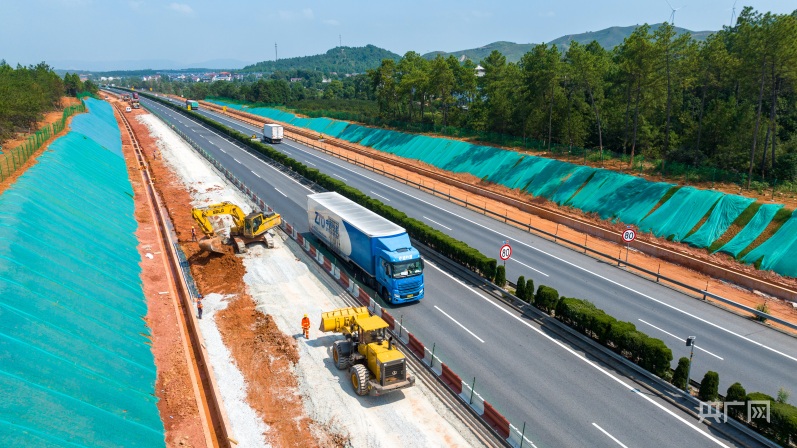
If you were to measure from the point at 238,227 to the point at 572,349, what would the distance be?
79.0 feet

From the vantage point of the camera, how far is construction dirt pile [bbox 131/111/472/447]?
55.4ft

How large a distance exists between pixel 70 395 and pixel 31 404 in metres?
1.26

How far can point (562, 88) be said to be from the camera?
201 ft

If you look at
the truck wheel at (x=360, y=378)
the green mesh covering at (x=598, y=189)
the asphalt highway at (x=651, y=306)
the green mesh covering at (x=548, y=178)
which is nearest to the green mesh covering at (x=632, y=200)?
the green mesh covering at (x=598, y=189)

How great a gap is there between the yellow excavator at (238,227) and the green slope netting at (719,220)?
1251 inches

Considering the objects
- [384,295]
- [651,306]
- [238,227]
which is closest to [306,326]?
[384,295]

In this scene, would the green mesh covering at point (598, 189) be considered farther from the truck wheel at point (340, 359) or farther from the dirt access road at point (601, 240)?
the truck wheel at point (340, 359)

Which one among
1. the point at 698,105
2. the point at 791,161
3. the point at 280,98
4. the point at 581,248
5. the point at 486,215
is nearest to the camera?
the point at 581,248

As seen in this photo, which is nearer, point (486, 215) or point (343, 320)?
point (343, 320)

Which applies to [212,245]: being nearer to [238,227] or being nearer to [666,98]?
[238,227]

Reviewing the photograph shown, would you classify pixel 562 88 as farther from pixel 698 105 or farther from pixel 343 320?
pixel 343 320

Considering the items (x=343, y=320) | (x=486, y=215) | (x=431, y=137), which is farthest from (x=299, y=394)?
(x=431, y=137)

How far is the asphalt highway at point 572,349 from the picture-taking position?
675 inches

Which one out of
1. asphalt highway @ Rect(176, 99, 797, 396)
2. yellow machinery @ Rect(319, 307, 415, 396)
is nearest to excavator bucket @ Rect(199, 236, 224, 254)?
yellow machinery @ Rect(319, 307, 415, 396)
